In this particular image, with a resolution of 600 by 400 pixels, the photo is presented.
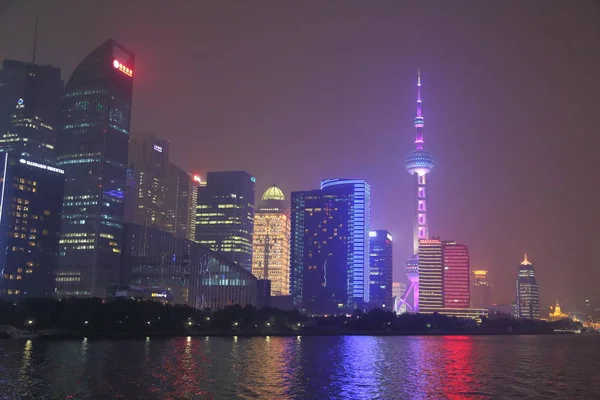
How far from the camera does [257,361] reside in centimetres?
12062

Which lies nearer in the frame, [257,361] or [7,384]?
[7,384]

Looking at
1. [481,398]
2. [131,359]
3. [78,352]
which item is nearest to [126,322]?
[78,352]

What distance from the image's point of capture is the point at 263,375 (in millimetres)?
99000

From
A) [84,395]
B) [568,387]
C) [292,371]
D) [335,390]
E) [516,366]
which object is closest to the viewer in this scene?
[84,395]

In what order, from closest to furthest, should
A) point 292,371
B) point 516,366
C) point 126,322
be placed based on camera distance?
point 292,371
point 516,366
point 126,322

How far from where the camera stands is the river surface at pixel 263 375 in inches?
3164

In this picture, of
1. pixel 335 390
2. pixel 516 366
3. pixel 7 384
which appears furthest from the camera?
pixel 516 366

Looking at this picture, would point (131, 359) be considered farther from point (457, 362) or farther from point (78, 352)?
point (457, 362)

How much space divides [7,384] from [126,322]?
370 feet

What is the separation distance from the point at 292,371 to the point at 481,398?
1378 inches

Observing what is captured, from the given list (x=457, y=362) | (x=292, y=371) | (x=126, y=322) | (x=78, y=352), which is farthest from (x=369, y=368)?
(x=126, y=322)

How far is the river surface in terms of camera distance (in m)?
80.4

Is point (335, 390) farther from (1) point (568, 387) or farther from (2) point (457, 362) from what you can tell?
(2) point (457, 362)

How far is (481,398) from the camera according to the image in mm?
82438
